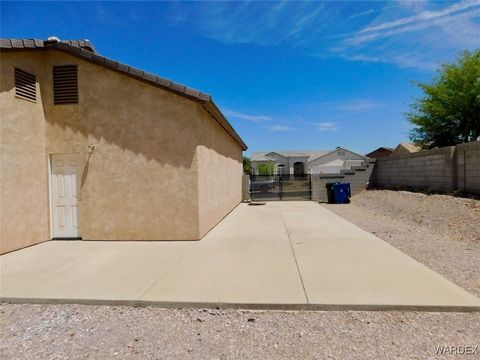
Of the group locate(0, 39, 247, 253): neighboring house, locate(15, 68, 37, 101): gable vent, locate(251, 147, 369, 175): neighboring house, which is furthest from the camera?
locate(251, 147, 369, 175): neighboring house

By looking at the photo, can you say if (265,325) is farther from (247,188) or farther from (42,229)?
(247,188)

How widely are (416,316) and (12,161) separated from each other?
7872 mm

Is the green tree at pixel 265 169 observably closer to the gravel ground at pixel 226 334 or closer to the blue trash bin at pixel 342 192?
the blue trash bin at pixel 342 192

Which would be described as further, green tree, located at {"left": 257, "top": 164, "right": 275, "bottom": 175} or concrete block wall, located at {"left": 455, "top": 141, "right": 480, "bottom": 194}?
green tree, located at {"left": 257, "top": 164, "right": 275, "bottom": 175}

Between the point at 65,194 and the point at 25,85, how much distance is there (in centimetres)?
270

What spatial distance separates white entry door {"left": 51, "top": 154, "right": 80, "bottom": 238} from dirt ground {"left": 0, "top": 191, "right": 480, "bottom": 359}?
383 cm

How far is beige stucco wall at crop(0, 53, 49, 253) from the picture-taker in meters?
6.26

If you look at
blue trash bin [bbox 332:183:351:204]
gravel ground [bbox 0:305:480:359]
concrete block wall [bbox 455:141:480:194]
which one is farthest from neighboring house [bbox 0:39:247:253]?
blue trash bin [bbox 332:183:351:204]

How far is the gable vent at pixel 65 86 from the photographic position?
7.34m

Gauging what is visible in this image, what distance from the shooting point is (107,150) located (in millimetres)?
7344

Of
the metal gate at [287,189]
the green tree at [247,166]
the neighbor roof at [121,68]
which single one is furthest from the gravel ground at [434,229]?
the green tree at [247,166]

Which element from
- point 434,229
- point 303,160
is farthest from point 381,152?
point 434,229

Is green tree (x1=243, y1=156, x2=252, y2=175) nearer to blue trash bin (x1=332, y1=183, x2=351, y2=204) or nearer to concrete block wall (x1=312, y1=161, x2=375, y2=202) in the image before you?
concrete block wall (x1=312, y1=161, x2=375, y2=202)

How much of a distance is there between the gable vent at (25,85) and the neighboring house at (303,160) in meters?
48.2
